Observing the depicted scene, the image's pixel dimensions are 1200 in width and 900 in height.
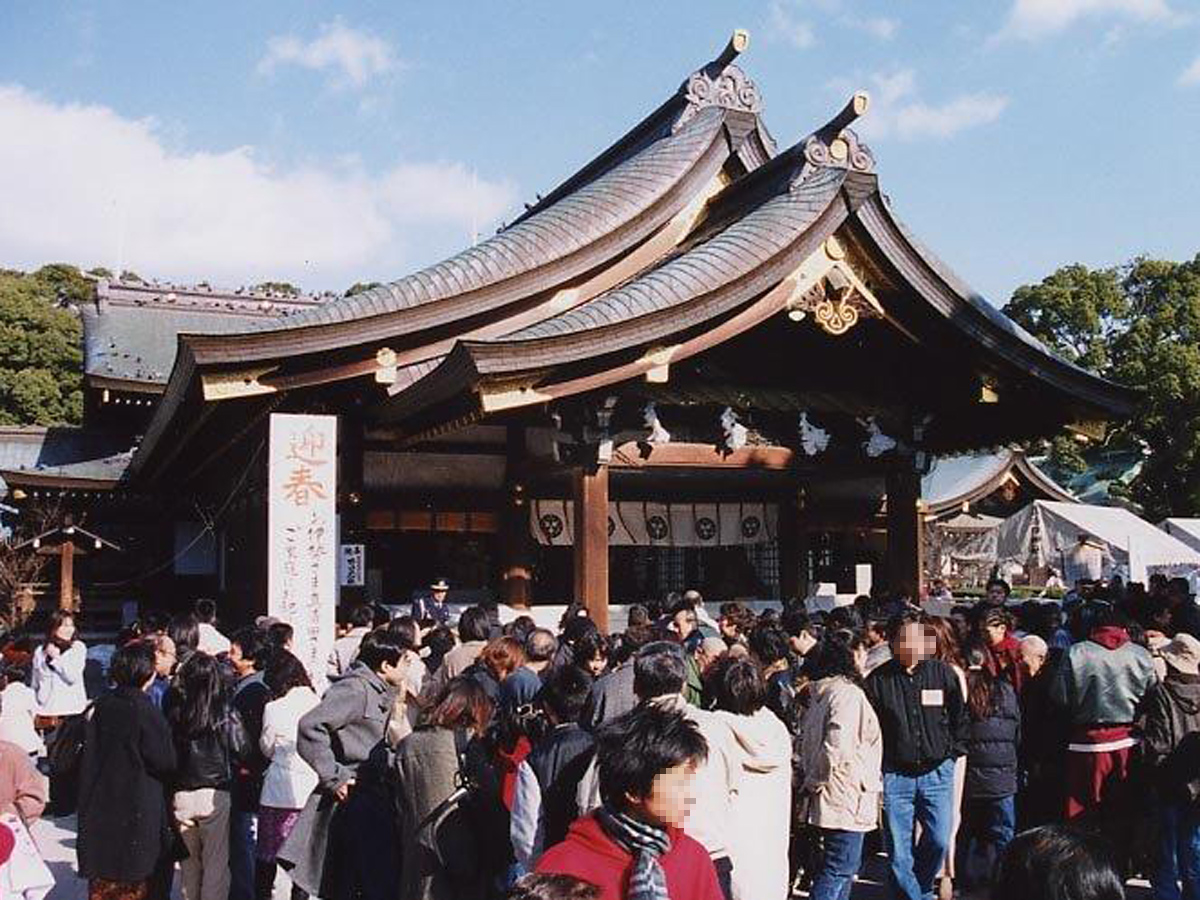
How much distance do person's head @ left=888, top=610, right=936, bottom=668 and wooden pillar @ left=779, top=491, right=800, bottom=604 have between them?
9304 millimetres

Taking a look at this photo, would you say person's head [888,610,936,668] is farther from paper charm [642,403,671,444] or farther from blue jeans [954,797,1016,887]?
→ paper charm [642,403,671,444]

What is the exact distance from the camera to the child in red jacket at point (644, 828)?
9.59 feet

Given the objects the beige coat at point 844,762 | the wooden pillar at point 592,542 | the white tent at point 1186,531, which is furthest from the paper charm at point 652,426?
the white tent at point 1186,531

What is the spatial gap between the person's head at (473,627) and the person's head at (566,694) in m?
2.71

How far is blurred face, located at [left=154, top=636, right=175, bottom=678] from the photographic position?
695 centimetres

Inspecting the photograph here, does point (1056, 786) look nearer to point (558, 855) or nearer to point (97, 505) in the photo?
point (558, 855)

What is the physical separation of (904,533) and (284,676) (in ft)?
29.2

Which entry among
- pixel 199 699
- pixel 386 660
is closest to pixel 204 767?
pixel 199 699

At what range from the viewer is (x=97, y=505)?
1955cm

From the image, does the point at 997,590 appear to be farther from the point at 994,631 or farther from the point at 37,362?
the point at 37,362

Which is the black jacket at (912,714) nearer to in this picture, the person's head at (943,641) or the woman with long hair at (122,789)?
the person's head at (943,641)

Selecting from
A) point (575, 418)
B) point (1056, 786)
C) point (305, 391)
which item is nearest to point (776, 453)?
point (575, 418)

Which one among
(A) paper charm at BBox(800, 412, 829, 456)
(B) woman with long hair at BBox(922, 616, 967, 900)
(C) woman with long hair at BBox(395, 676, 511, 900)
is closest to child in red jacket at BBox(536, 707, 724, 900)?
(C) woman with long hair at BBox(395, 676, 511, 900)

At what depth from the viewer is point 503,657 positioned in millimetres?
6055
